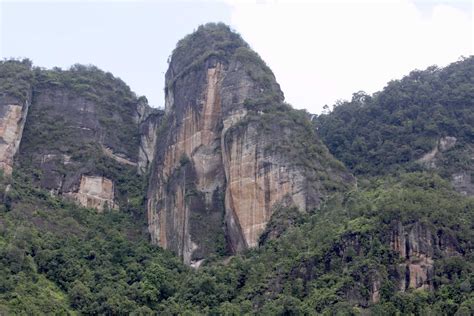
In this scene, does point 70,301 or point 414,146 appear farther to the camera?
point 414,146

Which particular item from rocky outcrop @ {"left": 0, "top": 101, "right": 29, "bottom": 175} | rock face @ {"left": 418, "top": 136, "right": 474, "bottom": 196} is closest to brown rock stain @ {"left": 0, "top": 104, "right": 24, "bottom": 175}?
rocky outcrop @ {"left": 0, "top": 101, "right": 29, "bottom": 175}

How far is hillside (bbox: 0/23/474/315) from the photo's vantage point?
53.3 m

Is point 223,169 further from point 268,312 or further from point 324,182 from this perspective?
point 268,312

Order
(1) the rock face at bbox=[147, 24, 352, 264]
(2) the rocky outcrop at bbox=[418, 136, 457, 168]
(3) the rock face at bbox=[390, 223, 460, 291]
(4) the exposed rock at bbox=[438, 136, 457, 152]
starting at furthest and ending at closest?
(4) the exposed rock at bbox=[438, 136, 457, 152], (2) the rocky outcrop at bbox=[418, 136, 457, 168], (1) the rock face at bbox=[147, 24, 352, 264], (3) the rock face at bbox=[390, 223, 460, 291]

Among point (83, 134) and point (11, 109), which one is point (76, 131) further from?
point (11, 109)

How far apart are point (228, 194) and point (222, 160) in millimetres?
3324

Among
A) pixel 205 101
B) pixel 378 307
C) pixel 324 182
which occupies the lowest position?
pixel 378 307

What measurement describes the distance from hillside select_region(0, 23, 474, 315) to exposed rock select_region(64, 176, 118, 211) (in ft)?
0.29

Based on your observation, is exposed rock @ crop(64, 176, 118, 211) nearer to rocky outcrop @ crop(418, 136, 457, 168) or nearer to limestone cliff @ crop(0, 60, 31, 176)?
limestone cliff @ crop(0, 60, 31, 176)

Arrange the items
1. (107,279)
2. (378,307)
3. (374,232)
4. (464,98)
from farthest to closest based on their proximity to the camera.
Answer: (464,98)
(107,279)
(374,232)
(378,307)

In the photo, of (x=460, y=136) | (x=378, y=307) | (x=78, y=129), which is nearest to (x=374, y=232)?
(x=378, y=307)

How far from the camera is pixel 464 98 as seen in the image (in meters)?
72.2

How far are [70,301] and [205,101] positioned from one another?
56.9ft

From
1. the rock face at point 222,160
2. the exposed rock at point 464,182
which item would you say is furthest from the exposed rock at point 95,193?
the exposed rock at point 464,182
